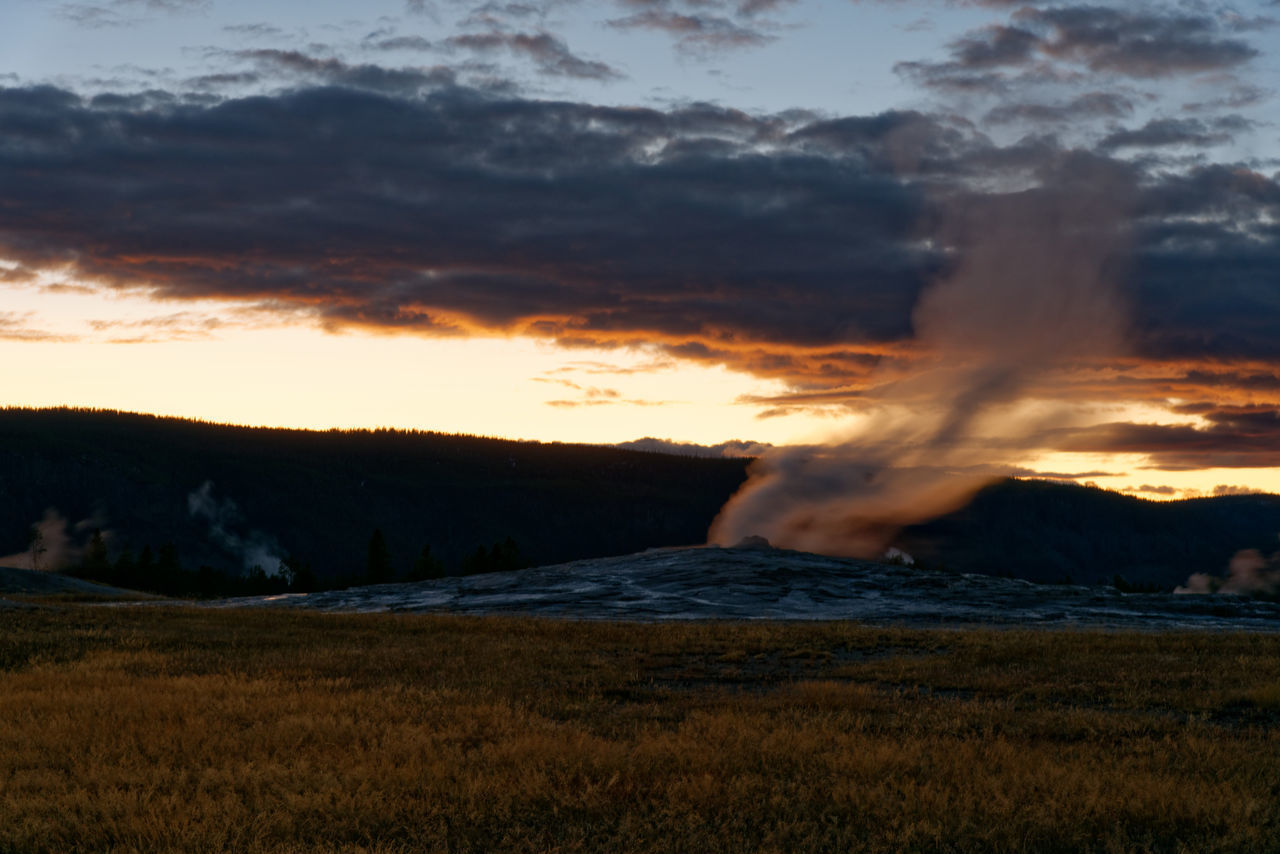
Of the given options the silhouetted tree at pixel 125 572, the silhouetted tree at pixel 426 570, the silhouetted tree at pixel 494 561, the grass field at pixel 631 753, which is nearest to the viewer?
the grass field at pixel 631 753

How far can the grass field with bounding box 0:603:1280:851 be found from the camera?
1170cm

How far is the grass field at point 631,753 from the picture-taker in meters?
11.7

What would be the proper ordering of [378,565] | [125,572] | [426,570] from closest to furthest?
[426,570] → [125,572] → [378,565]

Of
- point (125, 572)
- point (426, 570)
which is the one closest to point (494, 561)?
point (426, 570)

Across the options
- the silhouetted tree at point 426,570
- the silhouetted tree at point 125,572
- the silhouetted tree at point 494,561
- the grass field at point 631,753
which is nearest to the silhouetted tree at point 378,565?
the silhouetted tree at point 426,570

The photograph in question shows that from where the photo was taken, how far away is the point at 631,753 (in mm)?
15172

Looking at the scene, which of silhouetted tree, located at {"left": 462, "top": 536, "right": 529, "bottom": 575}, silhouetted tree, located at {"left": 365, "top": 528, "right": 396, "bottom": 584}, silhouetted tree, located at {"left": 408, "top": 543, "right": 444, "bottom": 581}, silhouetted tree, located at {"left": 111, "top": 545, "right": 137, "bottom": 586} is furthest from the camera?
silhouetted tree, located at {"left": 365, "top": 528, "right": 396, "bottom": 584}

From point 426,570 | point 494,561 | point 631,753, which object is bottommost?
point 426,570

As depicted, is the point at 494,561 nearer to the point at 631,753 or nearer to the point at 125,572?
the point at 125,572

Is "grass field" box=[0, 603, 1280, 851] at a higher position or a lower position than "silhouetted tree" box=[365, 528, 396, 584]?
higher

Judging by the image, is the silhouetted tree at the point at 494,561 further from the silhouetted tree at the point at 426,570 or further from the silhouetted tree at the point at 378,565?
the silhouetted tree at the point at 378,565

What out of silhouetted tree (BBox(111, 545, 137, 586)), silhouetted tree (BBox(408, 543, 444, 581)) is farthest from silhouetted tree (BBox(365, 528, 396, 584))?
silhouetted tree (BBox(111, 545, 137, 586))

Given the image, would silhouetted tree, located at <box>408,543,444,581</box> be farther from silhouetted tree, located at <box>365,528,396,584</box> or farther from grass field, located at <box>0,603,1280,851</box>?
grass field, located at <box>0,603,1280,851</box>

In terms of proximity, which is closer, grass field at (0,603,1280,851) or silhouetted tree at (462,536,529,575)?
grass field at (0,603,1280,851)
